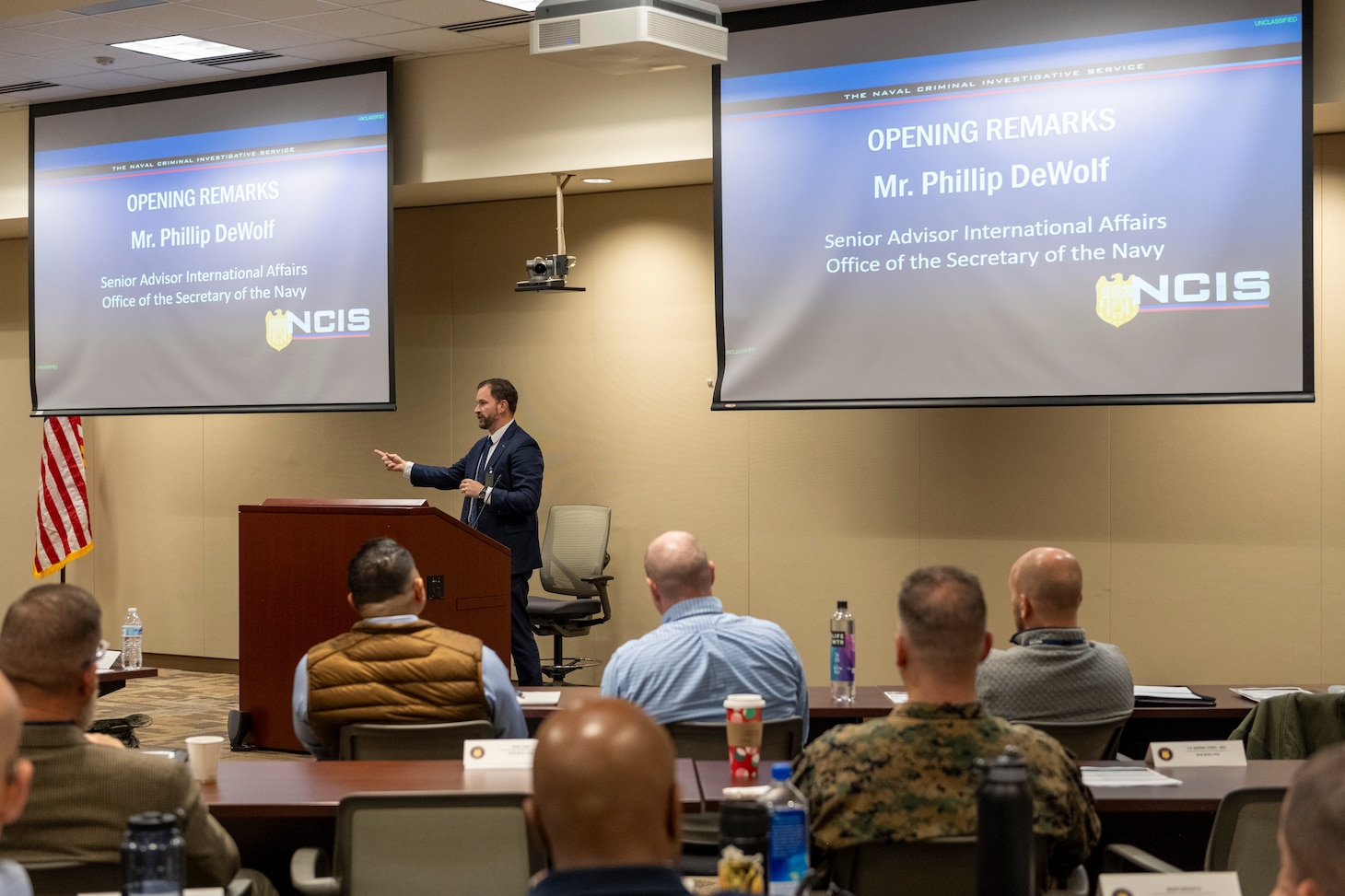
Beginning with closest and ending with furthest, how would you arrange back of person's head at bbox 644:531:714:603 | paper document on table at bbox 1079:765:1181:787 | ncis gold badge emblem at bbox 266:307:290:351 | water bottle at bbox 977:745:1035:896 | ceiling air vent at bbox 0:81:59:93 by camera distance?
water bottle at bbox 977:745:1035:896 < paper document on table at bbox 1079:765:1181:787 < back of person's head at bbox 644:531:714:603 < ncis gold badge emblem at bbox 266:307:290:351 < ceiling air vent at bbox 0:81:59:93

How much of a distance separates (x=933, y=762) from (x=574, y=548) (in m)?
5.29

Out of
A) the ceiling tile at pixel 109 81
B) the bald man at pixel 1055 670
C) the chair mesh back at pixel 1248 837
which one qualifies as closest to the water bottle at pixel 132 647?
the ceiling tile at pixel 109 81

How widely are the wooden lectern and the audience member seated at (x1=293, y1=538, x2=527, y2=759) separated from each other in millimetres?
2093

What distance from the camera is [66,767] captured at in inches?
95.0

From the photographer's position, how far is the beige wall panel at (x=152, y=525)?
9125 millimetres

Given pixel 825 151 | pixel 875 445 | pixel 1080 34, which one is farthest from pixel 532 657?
pixel 1080 34

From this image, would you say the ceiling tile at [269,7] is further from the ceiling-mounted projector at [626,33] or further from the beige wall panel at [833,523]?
the beige wall panel at [833,523]

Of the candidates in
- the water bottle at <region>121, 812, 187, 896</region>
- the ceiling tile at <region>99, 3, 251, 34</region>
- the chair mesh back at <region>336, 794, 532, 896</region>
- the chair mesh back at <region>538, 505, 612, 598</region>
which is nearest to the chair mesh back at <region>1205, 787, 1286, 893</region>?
the chair mesh back at <region>336, 794, 532, 896</region>

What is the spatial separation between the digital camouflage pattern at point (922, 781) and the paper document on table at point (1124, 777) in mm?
601

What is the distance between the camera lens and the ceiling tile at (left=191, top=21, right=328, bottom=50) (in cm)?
678

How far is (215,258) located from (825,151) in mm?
3576

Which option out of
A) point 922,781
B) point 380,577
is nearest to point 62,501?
point 380,577

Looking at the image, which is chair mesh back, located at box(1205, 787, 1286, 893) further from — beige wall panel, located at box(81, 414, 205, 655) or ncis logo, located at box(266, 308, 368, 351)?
beige wall panel, located at box(81, 414, 205, 655)

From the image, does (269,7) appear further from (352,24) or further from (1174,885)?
(1174,885)
